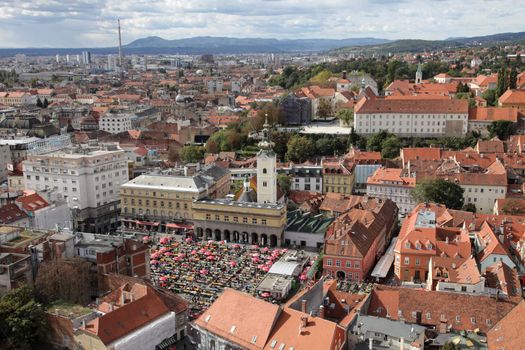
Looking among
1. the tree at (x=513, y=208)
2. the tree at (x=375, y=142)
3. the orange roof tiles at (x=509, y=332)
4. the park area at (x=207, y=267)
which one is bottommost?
the park area at (x=207, y=267)

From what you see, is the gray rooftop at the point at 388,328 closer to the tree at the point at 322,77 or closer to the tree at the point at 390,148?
the tree at the point at 390,148

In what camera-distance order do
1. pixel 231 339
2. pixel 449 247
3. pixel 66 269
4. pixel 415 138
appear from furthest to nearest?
pixel 415 138
pixel 449 247
pixel 66 269
pixel 231 339

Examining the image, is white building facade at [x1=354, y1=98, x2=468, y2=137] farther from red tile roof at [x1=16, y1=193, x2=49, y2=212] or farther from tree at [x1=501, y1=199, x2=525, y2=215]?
red tile roof at [x1=16, y1=193, x2=49, y2=212]

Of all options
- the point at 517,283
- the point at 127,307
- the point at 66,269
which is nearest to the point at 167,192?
the point at 66,269

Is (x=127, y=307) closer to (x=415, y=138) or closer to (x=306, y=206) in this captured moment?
(x=306, y=206)

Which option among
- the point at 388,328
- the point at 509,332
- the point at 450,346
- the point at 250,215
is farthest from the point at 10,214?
the point at 509,332

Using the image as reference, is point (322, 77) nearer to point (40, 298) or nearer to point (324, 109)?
point (324, 109)

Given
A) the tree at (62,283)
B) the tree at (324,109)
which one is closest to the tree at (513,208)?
the tree at (62,283)
